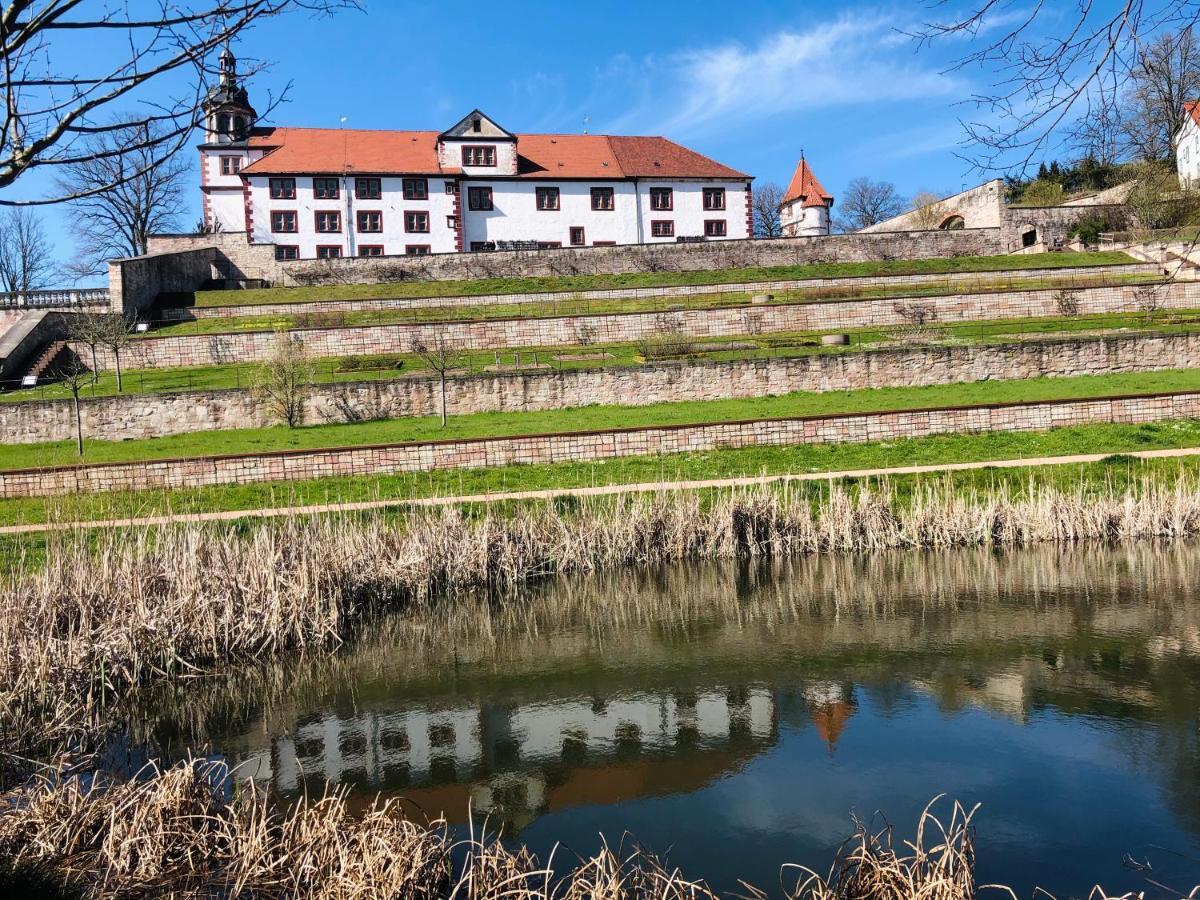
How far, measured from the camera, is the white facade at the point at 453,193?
54969 millimetres

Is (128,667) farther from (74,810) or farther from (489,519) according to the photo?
(489,519)

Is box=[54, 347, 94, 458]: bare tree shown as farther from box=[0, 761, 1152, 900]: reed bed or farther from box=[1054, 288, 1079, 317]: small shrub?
box=[1054, 288, 1079, 317]: small shrub

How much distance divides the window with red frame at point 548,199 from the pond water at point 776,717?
47.7 m

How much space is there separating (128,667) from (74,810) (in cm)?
403

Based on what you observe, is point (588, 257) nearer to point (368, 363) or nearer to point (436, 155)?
point (436, 155)

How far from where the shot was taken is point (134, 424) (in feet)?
Answer: 95.7

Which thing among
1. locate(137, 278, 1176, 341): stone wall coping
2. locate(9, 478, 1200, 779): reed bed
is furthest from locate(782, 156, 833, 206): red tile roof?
locate(9, 478, 1200, 779): reed bed

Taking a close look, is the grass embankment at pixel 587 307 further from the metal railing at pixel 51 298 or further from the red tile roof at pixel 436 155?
the red tile roof at pixel 436 155

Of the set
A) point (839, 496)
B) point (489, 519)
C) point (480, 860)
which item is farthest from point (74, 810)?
point (839, 496)

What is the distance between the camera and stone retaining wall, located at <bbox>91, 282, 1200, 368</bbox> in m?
37.9

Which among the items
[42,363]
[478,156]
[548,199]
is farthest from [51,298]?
[548,199]

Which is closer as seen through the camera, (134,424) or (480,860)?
(480,860)

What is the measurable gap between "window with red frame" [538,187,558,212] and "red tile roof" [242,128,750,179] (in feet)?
2.62

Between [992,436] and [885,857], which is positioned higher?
[992,436]
